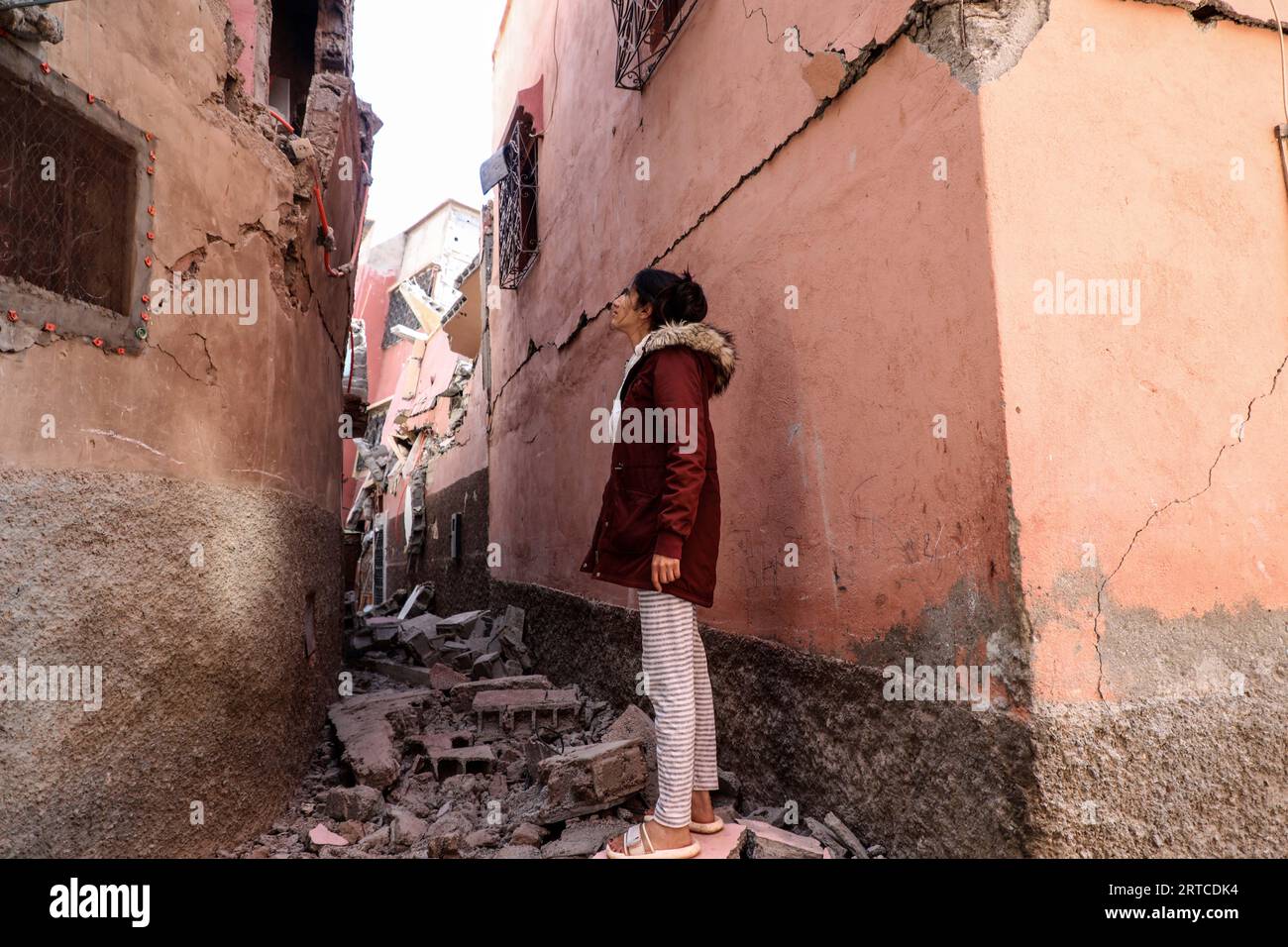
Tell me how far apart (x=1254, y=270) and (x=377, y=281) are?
98.6 ft

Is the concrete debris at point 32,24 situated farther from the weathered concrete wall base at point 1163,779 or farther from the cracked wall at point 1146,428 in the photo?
the weathered concrete wall base at point 1163,779

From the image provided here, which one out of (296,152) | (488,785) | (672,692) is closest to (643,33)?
(296,152)

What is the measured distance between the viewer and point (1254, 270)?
250 centimetres

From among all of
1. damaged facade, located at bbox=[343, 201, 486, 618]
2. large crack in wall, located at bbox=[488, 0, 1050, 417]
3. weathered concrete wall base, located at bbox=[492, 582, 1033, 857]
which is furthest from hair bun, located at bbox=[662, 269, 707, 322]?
damaged facade, located at bbox=[343, 201, 486, 618]

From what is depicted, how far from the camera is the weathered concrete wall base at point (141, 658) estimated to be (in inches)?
88.7

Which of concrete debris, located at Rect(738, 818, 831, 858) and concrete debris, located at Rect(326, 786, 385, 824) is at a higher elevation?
concrete debris, located at Rect(738, 818, 831, 858)

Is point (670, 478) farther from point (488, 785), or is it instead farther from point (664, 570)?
point (488, 785)

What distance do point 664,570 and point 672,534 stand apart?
0.38ft

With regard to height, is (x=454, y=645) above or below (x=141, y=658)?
below

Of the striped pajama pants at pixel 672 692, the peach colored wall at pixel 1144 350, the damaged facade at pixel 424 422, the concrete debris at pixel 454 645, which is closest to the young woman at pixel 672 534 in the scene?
the striped pajama pants at pixel 672 692

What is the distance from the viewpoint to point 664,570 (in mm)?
2590

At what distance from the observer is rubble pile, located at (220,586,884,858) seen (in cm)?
298

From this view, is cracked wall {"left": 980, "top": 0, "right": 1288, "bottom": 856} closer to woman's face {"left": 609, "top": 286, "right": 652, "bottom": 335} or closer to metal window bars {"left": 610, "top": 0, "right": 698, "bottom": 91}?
woman's face {"left": 609, "top": 286, "right": 652, "bottom": 335}

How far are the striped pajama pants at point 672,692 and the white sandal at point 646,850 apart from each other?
65mm
